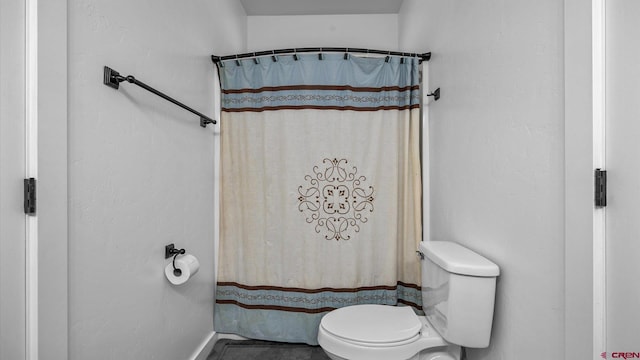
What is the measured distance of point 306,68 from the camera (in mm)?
2020

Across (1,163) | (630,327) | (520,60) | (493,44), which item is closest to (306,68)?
(493,44)

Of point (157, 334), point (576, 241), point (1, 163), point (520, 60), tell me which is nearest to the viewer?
point (1, 163)

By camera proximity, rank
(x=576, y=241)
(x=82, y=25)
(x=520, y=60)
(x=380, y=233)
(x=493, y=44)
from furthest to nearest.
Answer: (x=380, y=233) → (x=493, y=44) → (x=520, y=60) → (x=82, y=25) → (x=576, y=241)

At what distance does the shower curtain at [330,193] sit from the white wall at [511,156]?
344 mm

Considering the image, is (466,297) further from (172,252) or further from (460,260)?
(172,252)

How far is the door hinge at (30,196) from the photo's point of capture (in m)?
0.79

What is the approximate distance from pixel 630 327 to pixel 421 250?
0.83 meters

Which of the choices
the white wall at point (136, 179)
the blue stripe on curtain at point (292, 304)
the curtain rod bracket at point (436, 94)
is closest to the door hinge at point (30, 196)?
the white wall at point (136, 179)

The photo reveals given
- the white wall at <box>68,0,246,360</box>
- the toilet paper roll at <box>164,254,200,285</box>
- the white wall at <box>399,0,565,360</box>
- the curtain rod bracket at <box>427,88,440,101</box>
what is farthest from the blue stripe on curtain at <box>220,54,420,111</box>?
the toilet paper roll at <box>164,254,200,285</box>

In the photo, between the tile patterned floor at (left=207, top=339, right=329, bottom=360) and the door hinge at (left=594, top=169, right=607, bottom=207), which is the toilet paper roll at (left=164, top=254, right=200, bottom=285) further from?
the door hinge at (left=594, top=169, right=607, bottom=207)

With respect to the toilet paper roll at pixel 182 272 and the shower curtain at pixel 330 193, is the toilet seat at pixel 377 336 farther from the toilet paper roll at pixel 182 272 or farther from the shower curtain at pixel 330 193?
the toilet paper roll at pixel 182 272

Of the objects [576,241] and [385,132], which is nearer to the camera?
[576,241]

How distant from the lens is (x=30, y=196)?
2.62 ft

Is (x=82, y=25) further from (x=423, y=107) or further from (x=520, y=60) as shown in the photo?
(x=423, y=107)
